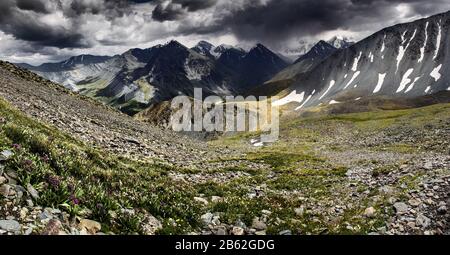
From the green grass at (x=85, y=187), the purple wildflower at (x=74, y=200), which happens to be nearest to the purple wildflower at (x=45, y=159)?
the green grass at (x=85, y=187)

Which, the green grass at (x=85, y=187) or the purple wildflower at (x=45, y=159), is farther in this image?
the purple wildflower at (x=45, y=159)

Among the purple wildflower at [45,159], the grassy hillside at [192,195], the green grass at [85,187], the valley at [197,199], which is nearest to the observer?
the valley at [197,199]

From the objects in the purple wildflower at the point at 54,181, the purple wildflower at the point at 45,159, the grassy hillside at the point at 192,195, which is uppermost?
the purple wildflower at the point at 45,159

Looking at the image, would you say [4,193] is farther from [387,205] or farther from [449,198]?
[449,198]

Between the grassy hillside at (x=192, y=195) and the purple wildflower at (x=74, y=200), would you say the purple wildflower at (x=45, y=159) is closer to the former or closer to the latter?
the grassy hillside at (x=192, y=195)

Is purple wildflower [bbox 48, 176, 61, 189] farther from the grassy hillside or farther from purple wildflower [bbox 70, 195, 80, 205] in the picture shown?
purple wildflower [bbox 70, 195, 80, 205]

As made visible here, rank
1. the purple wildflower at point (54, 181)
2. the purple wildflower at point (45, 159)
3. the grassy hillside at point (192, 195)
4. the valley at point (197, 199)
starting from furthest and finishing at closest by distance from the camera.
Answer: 1. the purple wildflower at point (45, 159)
2. the grassy hillside at point (192, 195)
3. the purple wildflower at point (54, 181)
4. the valley at point (197, 199)

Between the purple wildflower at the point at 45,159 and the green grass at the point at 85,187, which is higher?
the purple wildflower at the point at 45,159

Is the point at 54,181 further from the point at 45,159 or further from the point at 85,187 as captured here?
the point at 45,159

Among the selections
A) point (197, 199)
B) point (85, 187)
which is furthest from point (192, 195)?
point (85, 187)

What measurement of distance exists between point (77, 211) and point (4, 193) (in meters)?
2.02

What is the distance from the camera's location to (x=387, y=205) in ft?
55.6
